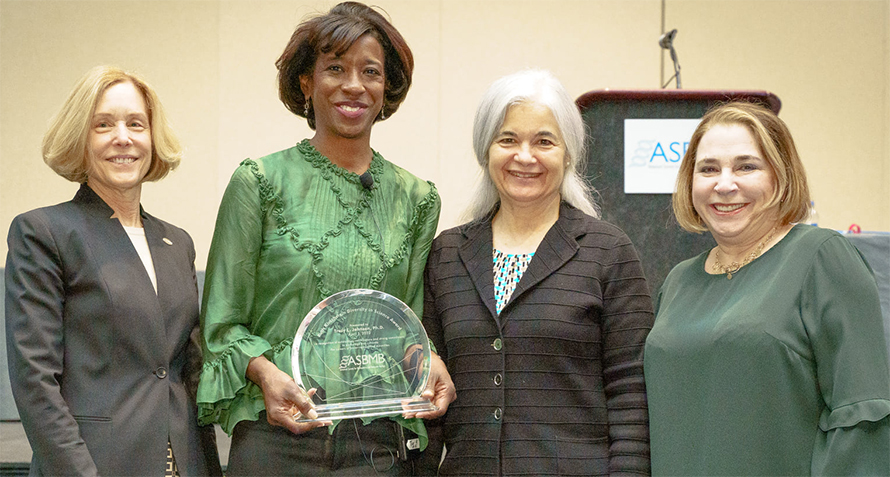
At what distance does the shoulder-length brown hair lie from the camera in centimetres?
203

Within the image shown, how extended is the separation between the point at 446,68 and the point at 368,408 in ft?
11.9

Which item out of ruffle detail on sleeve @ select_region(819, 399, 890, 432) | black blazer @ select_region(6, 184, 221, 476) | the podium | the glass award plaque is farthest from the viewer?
the podium

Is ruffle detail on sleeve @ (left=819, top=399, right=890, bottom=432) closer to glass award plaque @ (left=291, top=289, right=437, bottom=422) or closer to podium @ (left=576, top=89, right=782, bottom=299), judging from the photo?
glass award plaque @ (left=291, top=289, right=437, bottom=422)

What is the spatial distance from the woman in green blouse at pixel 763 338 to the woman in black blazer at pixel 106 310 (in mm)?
1156

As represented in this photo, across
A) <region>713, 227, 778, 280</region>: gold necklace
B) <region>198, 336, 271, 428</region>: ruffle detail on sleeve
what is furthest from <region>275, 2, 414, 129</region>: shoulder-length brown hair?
<region>713, 227, 778, 280</region>: gold necklace

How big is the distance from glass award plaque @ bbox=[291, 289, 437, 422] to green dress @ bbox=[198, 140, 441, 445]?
3.0 inches

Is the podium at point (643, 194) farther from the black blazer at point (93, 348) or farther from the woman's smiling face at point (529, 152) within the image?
the black blazer at point (93, 348)

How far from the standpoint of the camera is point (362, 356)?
1967 mm

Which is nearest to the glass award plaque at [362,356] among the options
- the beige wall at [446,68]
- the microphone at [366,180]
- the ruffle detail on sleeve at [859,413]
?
the microphone at [366,180]

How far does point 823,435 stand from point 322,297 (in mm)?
1152

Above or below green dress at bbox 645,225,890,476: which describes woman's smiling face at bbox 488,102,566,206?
above

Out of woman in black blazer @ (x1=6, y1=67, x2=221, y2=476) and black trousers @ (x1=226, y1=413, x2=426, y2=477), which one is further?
black trousers @ (x1=226, y1=413, x2=426, y2=477)

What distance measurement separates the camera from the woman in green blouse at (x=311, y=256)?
1906mm

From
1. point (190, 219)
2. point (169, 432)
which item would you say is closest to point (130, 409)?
point (169, 432)
